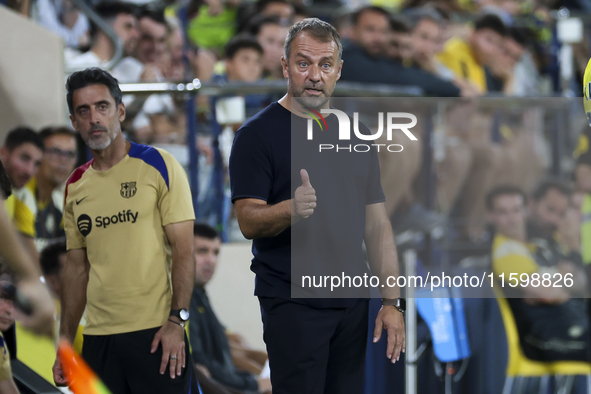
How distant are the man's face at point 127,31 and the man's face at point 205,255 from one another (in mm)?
2178

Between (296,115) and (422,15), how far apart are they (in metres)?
4.04

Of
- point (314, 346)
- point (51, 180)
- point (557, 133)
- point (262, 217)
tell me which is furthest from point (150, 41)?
point (314, 346)

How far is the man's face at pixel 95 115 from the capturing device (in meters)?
2.72

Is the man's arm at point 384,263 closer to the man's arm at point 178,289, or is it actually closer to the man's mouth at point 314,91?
the man's mouth at point 314,91

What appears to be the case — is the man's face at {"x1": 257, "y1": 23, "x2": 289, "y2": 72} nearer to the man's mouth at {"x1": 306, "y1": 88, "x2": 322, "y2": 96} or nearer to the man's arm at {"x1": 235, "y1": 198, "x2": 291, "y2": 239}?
the man's mouth at {"x1": 306, "y1": 88, "x2": 322, "y2": 96}

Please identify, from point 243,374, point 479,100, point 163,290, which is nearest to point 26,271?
point 163,290

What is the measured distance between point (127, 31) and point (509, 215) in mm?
3256

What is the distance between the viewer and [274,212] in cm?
245

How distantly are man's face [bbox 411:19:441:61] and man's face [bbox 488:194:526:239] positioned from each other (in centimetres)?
179

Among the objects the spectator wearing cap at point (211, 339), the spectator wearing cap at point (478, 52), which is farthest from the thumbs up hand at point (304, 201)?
the spectator wearing cap at point (478, 52)

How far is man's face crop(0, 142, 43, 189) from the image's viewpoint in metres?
3.84

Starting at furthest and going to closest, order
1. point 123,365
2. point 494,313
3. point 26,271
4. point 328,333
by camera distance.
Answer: point 494,313 → point 123,365 → point 328,333 → point 26,271

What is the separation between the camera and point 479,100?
5.19 m

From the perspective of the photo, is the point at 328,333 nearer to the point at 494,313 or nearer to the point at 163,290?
the point at 163,290
